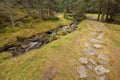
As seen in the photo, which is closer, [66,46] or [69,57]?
[69,57]

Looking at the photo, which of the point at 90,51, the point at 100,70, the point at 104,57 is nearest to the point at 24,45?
the point at 90,51

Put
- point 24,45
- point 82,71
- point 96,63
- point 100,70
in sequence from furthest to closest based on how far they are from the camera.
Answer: point 24,45, point 96,63, point 100,70, point 82,71

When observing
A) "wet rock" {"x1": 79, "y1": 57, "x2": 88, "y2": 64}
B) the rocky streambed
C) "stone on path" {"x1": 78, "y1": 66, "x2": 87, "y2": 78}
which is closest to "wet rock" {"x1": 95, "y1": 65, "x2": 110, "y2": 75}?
"stone on path" {"x1": 78, "y1": 66, "x2": 87, "y2": 78}

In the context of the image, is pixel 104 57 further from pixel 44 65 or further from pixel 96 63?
pixel 44 65

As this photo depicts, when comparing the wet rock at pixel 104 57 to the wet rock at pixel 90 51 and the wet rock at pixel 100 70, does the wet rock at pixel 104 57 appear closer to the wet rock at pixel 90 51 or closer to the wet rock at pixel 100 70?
the wet rock at pixel 90 51

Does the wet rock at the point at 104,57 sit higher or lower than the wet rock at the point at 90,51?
lower

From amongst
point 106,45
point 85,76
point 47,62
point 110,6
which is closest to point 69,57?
point 47,62

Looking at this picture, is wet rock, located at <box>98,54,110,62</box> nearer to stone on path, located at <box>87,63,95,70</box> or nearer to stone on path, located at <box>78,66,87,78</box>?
stone on path, located at <box>87,63,95,70</box>

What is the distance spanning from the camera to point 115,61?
13.2m

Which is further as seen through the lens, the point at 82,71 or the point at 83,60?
the point at 83,60

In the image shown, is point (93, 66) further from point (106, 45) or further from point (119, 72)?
point (106, 45)

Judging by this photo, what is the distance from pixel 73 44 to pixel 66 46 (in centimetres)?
115


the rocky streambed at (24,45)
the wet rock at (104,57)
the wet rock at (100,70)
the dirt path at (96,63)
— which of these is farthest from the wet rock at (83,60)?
the rocky streambed at (24,45)

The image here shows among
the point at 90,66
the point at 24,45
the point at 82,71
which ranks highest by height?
the point at 24,45
